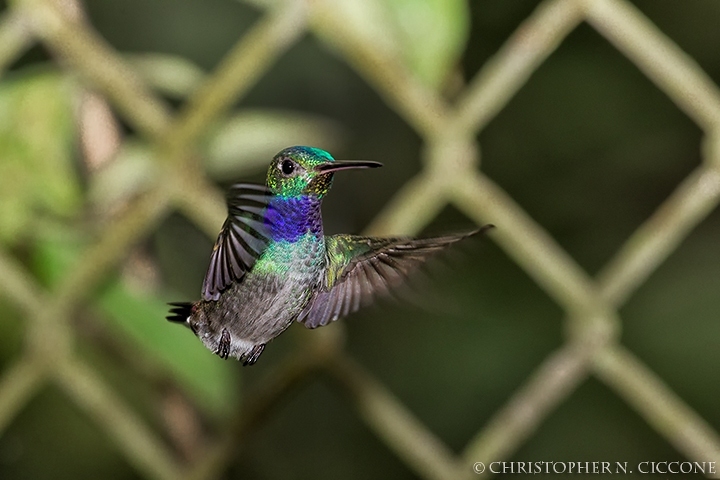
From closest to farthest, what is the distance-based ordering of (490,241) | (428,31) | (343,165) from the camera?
(343,165) → (428,31) → (490,241)

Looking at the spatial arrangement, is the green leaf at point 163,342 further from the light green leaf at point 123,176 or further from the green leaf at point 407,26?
the green leaf at point 407,26

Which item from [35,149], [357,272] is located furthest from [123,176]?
[357,272]

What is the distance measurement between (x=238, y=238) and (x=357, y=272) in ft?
0.26

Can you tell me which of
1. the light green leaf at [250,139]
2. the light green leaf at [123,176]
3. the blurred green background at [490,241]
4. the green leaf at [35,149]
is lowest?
the blurred green background at [490,241]

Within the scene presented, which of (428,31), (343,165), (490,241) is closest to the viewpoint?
(343,165)

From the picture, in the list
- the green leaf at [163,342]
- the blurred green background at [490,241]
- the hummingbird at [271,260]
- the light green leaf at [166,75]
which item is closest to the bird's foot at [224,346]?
the hummingbird at [271,260]

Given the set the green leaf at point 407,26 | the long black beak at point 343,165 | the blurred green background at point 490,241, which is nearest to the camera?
the long black beak at point 343,165

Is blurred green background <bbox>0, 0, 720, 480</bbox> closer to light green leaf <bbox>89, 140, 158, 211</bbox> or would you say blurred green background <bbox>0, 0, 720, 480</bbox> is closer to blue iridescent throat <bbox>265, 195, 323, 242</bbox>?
light green leaf <bbox>89, 140, 158, 211</bbox>

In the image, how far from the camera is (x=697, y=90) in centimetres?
54

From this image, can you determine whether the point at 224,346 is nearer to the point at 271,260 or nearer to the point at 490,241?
the point at 271,260

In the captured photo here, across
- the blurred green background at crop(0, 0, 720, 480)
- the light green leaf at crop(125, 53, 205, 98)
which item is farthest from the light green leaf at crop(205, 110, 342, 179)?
the blurred green background at crop(0, 0, 720, 480)

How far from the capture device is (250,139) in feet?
1.82

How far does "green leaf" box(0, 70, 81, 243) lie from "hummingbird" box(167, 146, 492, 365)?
14.2 inches

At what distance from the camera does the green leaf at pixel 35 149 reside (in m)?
0.52
